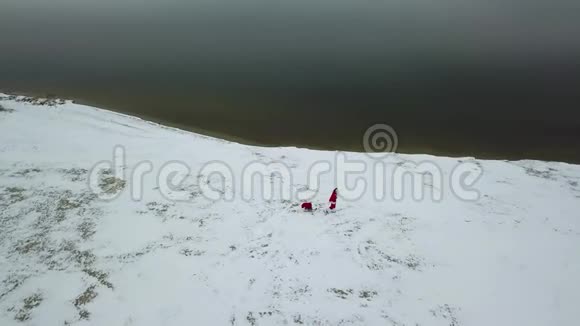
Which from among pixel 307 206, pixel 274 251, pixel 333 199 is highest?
pixel 333 199

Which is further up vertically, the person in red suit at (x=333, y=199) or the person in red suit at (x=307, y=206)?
the person in red suit at (x=333, y=199)

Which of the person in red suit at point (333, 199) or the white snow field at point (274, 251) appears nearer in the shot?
the white snow field at point (274, 251)

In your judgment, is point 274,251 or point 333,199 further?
point 333,199

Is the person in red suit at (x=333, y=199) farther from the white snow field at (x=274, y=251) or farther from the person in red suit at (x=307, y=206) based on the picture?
the person in red suit at (x=307, y=206)

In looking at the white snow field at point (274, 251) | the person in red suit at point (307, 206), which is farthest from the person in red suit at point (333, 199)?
the person in red suit at point (307, 206)

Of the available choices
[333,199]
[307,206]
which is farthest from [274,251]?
[333,199]

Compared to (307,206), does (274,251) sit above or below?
below

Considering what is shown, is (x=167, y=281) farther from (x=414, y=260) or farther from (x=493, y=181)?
(x=493, y=181)

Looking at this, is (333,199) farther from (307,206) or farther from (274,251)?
(274,251)

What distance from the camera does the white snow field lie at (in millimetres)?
8039

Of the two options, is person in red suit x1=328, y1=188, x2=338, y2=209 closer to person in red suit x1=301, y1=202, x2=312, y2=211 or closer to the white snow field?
the white snow field

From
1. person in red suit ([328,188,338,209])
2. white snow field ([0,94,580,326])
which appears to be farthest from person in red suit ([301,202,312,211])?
person in red suit ([328,188,338,209])

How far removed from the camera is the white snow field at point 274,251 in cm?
804

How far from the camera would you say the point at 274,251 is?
381 inches
